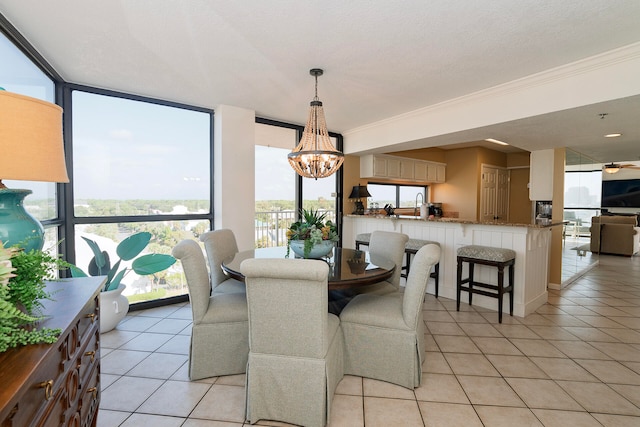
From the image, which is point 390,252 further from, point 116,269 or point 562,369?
point 116,269

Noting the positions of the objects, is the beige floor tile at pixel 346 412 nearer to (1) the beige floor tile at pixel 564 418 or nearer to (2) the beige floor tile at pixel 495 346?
(1) the beige floor tile at pixel 564 418

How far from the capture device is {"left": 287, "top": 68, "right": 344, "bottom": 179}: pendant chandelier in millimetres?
2910

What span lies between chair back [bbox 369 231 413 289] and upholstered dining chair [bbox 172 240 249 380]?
1466 mm

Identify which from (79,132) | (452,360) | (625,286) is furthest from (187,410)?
(625,286)

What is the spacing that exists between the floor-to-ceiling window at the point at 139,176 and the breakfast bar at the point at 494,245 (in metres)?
2.93

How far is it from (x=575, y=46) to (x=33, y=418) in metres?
3.65

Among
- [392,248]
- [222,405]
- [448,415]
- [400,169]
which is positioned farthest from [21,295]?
[400,169]

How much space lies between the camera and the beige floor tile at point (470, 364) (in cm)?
240

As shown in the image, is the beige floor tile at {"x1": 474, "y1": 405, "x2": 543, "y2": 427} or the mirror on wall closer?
the beige floor tile at {"x1": 474, "y1": 405, "x2": 543, "y2": 427}

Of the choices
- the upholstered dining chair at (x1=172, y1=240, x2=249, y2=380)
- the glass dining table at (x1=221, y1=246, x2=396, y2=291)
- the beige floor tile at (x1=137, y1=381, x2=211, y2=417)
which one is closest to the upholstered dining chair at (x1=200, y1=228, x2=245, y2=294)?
the glass dining table at (x1=221, y1=246, x2=396, y2=291)

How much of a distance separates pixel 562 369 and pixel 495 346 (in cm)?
49

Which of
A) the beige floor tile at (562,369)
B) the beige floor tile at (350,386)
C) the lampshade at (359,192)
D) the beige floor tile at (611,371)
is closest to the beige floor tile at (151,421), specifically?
the beige floor tile at (350,386)

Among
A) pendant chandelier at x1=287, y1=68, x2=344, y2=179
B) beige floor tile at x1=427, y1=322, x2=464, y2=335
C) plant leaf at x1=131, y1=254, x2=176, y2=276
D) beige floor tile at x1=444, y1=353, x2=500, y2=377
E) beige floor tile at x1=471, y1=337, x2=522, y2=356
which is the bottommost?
beige floor tile at x1=444, y1=353, x2=500, y2=377

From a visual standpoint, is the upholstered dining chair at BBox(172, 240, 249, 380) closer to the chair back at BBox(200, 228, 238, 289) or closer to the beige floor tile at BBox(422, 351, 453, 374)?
the chair back at BBox(200, 228, 238, 289)
